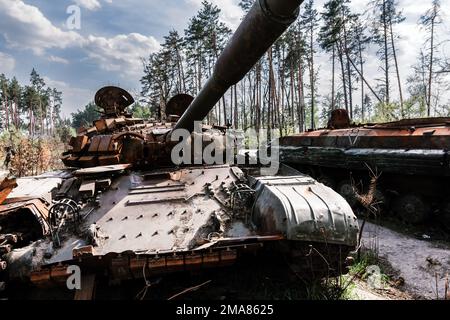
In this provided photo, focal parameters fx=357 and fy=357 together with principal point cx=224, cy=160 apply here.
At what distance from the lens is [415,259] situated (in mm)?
6680

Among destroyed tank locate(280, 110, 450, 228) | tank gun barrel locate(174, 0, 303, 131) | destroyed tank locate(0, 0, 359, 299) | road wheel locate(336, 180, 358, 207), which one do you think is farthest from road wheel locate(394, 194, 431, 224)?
tank gun barrel locate(174, 0, 303, 131)

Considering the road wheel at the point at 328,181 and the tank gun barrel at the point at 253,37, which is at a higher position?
the tank gun barrel at the point at 253,37

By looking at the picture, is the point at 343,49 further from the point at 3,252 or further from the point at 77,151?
the point at 3,252

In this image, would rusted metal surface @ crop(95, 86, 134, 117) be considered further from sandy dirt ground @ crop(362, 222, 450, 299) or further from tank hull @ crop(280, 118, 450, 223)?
sandy dirt ground @ crop(362, 222, 450, 299)

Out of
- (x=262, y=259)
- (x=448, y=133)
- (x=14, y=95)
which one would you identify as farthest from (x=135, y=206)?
(x=14, y=95)

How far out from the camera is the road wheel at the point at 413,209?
8761mm

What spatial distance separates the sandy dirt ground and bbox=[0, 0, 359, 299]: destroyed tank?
84.6 inches

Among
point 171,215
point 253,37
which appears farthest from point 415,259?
point 253,37

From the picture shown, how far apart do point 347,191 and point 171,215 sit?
25.3 ft

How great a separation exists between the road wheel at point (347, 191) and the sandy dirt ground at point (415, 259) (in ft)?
6.72

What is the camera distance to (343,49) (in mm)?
33188

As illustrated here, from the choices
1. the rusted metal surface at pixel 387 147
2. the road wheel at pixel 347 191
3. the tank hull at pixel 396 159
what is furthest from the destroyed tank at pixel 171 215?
the road wheel at pixel 347 191

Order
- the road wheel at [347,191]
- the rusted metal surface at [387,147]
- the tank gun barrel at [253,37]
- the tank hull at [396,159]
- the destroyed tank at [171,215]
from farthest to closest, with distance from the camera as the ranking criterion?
the road wheel at [347,191], the tank hull at [396,159], the rusted metal surface at [387,147], the destroyed tank at [171,215], the tank gun barrel at [253,37]

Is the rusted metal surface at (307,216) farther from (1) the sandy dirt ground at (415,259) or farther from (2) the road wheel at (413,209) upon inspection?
(2) the road wheel at (413,209)
